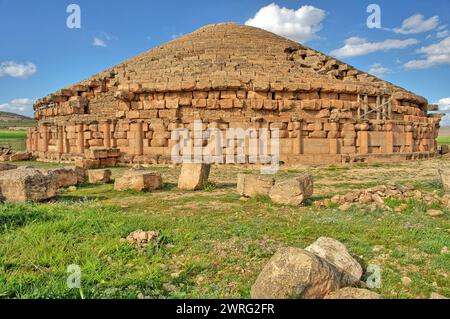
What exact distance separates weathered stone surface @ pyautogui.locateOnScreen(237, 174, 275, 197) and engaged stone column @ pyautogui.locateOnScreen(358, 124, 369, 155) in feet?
35.3

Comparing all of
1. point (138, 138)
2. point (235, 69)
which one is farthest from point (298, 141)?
point (138, 138)

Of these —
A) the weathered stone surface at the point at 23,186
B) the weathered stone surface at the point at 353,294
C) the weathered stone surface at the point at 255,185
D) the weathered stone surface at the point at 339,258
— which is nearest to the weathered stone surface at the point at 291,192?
the weathered stone surface at the point at 255,185

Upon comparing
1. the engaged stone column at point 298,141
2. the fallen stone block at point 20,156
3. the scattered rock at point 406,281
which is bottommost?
the scattered rock at point 406,281

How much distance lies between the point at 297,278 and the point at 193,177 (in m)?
6.39

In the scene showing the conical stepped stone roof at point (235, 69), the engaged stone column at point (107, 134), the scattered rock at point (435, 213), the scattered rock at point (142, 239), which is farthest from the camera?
the engaged stone column at point (107, 134)

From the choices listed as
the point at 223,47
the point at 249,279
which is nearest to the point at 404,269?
the point at 249,279

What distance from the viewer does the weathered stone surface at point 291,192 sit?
22.9 ft

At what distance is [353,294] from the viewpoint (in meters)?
2.88

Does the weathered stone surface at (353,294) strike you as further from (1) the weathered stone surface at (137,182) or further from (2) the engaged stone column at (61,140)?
(2) the engaged stone column at (61,140)

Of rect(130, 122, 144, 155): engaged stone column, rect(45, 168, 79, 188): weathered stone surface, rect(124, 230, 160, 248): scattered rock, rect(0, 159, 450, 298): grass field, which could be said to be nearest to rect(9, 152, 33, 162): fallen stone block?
rect(130, 122, 144, 155): engaged stone column

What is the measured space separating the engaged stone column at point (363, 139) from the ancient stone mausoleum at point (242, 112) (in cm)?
5

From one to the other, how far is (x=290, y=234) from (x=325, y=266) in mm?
1887

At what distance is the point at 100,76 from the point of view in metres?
23.4
